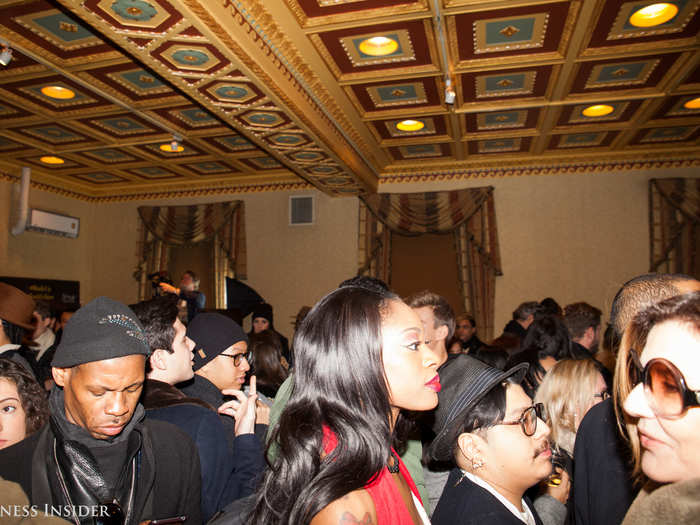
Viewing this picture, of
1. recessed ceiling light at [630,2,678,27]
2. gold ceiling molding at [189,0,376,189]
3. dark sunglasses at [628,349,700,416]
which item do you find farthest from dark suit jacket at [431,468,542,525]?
recessed ceiling light at [630,2,678,27]

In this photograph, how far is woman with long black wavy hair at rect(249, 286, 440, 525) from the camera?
1.20 m

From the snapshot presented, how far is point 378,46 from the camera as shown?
5684 millimetres

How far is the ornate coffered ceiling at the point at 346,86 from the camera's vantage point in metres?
4.91

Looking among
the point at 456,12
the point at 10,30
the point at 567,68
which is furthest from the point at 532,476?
the point at 10,30

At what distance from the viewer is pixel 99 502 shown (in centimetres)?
156

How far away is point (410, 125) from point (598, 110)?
273cm

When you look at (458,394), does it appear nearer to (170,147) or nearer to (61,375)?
(61,375)

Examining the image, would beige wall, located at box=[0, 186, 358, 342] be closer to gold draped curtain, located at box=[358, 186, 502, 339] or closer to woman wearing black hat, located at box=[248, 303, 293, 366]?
gold draped curtain, located at box=[358, 186, 502, 339]

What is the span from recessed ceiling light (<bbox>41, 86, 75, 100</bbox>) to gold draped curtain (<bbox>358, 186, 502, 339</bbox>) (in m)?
5.41

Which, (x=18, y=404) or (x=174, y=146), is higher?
(x=174, y=146)

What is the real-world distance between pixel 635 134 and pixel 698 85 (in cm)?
174

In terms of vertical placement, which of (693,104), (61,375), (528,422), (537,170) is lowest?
(528,422)

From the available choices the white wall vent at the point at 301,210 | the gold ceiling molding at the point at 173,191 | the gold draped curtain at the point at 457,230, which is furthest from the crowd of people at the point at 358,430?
the gold ceiling molding at the point at 173,191

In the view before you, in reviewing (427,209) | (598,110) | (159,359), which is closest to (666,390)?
(159,359)
